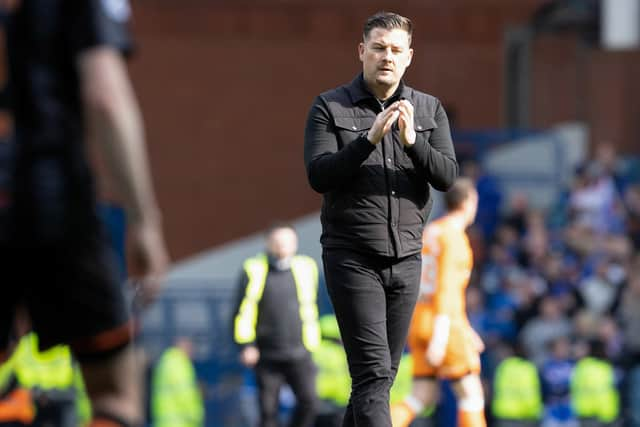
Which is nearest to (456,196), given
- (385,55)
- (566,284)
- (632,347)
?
(385,55)

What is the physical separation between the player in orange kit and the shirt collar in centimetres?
162

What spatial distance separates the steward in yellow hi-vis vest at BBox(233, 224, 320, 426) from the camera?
34.8 feet

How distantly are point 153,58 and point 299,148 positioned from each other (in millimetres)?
2775

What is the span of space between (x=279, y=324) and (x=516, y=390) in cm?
507

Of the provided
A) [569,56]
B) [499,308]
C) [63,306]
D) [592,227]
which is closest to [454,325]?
[63,306]

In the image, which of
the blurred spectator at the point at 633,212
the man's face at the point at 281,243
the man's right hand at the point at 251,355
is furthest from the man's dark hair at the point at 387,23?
the blurred spectator at the point at 633,212

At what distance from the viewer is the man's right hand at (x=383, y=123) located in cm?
587

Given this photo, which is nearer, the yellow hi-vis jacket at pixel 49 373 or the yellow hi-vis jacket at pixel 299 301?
the yellow hi-vis jacket at pixel 299 301

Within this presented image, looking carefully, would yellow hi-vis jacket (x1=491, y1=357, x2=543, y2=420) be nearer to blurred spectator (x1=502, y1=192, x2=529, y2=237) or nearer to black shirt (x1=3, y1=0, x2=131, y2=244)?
blurred spectator (x1=502, y1=192, x2=529, y2=237)

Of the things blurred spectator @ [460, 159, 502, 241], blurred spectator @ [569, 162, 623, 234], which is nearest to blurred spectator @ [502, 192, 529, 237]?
blurred spectator @ [460, 159, 502, 241]

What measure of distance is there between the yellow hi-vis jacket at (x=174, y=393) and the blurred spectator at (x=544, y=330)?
4037mm

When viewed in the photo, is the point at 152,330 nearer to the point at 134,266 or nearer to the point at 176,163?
the point at 176,163

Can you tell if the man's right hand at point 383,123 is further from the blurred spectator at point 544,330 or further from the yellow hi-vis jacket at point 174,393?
the blurred spectator at point 544,330

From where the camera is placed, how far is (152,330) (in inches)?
659
